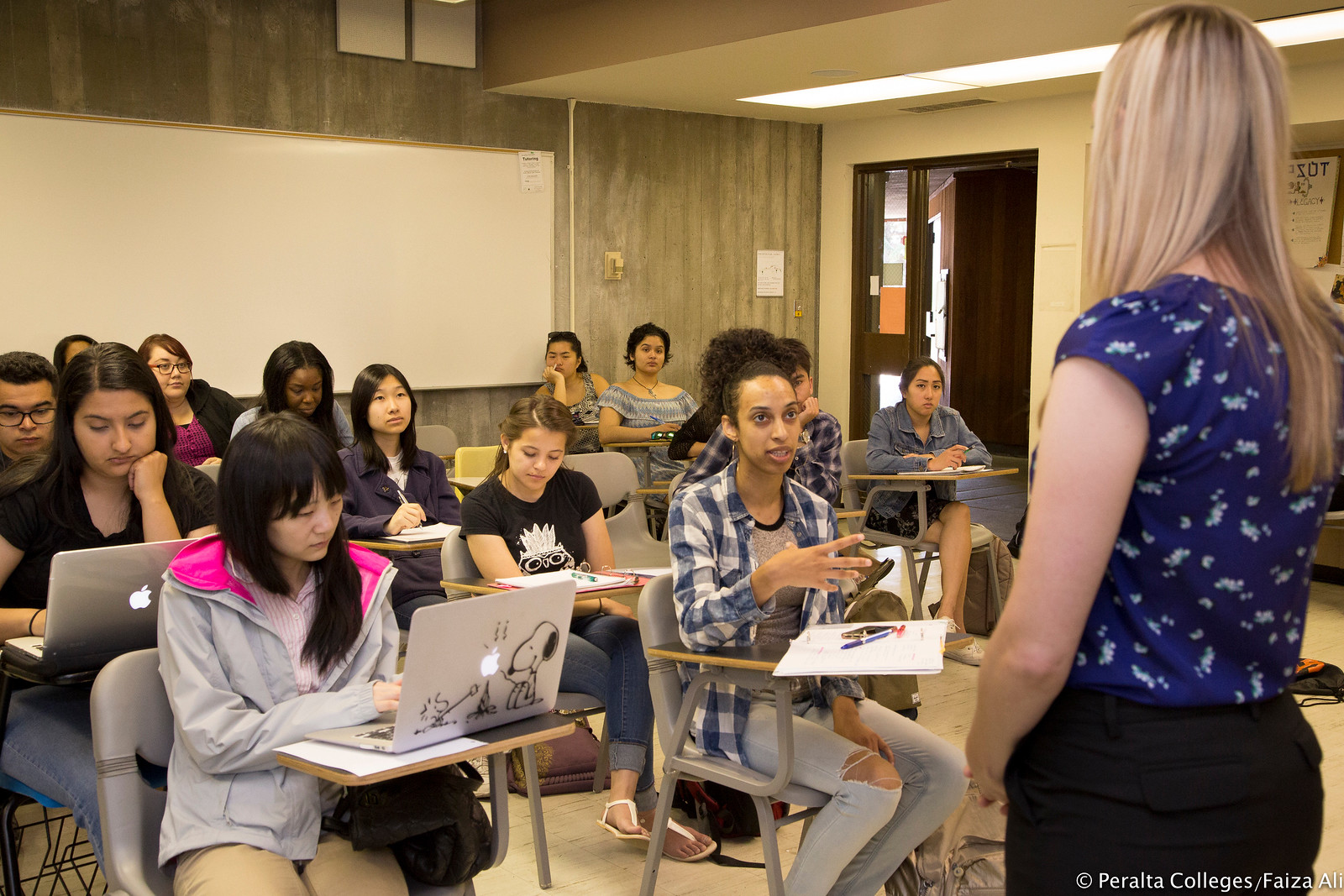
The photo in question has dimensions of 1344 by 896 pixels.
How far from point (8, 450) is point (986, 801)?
3.28 m

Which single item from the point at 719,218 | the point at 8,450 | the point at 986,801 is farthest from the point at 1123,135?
the point at 719,218

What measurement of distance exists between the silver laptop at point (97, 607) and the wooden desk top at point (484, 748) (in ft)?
1.91

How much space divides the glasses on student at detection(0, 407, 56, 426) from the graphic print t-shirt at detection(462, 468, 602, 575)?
135cm

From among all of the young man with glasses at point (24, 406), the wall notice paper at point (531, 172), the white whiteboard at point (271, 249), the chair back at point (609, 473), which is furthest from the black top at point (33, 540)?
the wall notice paper at point (531, 172)

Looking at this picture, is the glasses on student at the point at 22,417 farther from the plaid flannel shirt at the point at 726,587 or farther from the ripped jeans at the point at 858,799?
the ripped jeans at the point at 858,799

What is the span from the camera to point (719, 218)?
8.31 meters

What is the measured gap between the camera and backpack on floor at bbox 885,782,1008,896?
7.56ft

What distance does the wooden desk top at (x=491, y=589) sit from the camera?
9.49ft

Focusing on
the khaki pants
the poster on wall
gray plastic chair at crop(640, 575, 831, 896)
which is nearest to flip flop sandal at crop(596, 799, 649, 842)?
gray plastic chair at crop(640, 575, 831, 896)

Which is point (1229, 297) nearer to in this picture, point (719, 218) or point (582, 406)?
point (582, 406)

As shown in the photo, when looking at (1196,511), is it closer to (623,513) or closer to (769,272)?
(623,513)

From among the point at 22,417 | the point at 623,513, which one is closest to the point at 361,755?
the point at 22,417

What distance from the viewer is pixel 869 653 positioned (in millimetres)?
2104

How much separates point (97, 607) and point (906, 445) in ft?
12.4
